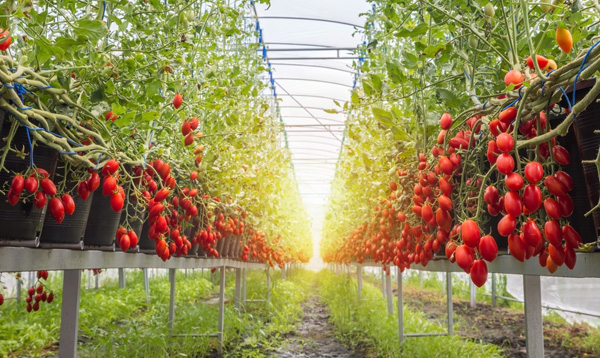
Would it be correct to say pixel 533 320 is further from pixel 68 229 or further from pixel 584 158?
pixel 68 229

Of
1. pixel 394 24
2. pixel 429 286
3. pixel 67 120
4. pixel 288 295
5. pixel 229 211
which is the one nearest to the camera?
pixel 67 120

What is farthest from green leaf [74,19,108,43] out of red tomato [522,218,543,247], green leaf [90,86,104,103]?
red tomato [522,218,543,247]

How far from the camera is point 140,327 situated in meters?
4.92

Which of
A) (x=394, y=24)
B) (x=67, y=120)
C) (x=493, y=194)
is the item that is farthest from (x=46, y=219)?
(x=394, y=24)

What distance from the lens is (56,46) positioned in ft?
3.78

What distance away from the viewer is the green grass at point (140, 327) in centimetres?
405

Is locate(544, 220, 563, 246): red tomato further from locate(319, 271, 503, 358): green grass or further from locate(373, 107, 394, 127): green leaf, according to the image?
locate(319, 271, 503, 358): green grass

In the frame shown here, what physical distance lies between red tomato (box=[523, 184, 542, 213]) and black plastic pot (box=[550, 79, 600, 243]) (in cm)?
25

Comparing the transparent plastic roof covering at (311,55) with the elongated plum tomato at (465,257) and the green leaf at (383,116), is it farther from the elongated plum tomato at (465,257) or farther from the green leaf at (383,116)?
the elongated plum tomato at (465,257)

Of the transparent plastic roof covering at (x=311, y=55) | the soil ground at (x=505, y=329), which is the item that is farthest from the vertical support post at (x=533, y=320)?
the soil ground at (x=505, y=329)

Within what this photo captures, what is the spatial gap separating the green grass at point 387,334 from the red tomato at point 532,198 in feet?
12.0

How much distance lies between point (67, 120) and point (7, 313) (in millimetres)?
5684

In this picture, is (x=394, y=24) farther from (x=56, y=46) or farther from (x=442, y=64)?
(x=56, y=46)

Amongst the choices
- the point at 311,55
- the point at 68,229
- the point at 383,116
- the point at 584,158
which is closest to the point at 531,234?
the point at 584,158
